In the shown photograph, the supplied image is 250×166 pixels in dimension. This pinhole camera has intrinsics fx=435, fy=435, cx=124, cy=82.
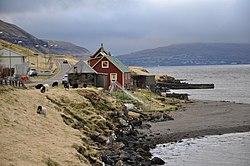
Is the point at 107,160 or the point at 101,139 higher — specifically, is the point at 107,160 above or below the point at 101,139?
below

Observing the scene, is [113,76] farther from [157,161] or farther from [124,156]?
[124,156]

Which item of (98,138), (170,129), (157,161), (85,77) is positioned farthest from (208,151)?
(85,77)

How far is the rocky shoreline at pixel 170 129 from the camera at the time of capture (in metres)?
30.4

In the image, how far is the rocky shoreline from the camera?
30.4 metres

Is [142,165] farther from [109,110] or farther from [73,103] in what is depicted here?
[109,110]

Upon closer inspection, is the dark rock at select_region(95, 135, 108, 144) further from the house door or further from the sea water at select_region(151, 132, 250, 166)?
the house door

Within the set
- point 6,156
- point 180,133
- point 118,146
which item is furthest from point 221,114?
point 6,156

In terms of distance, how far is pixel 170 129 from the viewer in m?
45.7

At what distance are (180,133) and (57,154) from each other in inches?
868

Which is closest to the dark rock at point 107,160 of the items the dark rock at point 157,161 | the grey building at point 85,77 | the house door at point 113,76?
the dark rock at point 157,161

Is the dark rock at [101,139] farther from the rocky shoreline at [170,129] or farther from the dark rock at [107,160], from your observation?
the dark rock at [107,160]

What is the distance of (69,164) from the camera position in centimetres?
2300

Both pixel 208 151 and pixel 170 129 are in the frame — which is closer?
pixel 208 151

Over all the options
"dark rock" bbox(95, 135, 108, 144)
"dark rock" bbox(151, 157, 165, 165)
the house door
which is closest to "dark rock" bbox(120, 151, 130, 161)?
"dark rock" bbox(151, 157, 165, 165)
